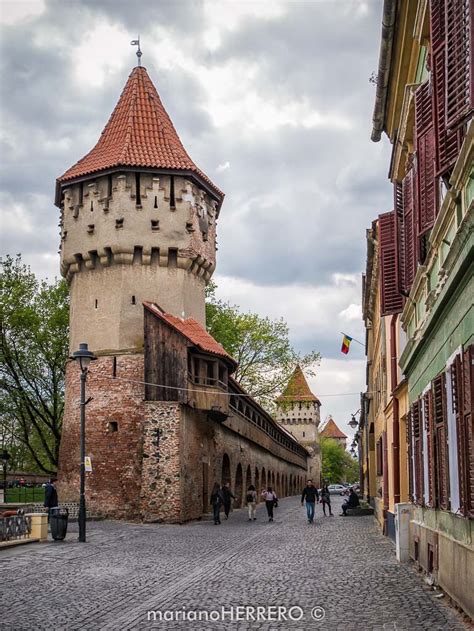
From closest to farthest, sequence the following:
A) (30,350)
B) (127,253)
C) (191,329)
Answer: (191,329), (127,253), (30,350)

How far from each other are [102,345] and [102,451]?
13.4 feet

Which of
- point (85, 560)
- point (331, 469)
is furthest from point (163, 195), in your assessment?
point (331, 469)

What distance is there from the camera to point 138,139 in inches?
1438

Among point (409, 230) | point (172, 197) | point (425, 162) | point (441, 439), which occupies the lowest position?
point (441, 439)

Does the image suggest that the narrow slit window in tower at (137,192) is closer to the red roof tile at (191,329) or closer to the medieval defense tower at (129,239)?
the medieval defense tower at (129,239)

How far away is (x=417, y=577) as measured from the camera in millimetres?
A: 13523

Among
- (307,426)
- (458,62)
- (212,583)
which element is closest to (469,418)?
(458,62)

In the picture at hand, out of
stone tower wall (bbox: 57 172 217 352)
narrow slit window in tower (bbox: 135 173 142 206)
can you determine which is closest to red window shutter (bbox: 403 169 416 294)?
stone tower wall (bbox: 57 172 217 352)

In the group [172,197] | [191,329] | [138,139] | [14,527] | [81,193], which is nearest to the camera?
[14,527]

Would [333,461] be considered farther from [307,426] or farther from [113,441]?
[113,441]

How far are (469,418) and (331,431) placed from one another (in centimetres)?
15645

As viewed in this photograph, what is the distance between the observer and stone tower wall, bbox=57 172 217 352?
112ft

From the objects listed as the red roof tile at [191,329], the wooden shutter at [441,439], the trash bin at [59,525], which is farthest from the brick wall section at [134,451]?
the wooden shutter at [441,439]

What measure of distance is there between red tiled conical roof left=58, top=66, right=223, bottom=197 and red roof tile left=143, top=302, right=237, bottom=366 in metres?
5.96
